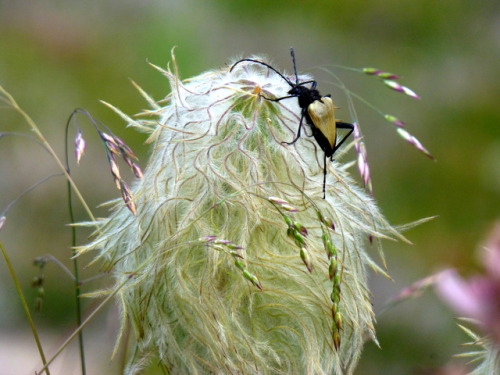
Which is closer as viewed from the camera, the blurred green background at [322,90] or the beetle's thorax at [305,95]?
the beetle's thorax at [305,95]

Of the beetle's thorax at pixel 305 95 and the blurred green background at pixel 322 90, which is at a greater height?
the beetle's thorax at pixel 305 95

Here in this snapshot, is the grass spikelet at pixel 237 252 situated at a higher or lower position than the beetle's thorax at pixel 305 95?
lower

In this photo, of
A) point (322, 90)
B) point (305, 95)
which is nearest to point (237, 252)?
point (305, 95)

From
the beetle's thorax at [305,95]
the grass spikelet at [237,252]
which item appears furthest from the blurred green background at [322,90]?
the beetle's thorax at [305,95]

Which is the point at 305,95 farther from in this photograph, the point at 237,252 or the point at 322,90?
the point at 322,90

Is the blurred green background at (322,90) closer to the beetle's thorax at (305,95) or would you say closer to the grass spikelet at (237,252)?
Result: the grass spikelet at (237,252)

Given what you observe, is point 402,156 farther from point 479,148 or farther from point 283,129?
point 283,129

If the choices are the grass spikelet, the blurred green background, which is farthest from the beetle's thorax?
the blurred green background
